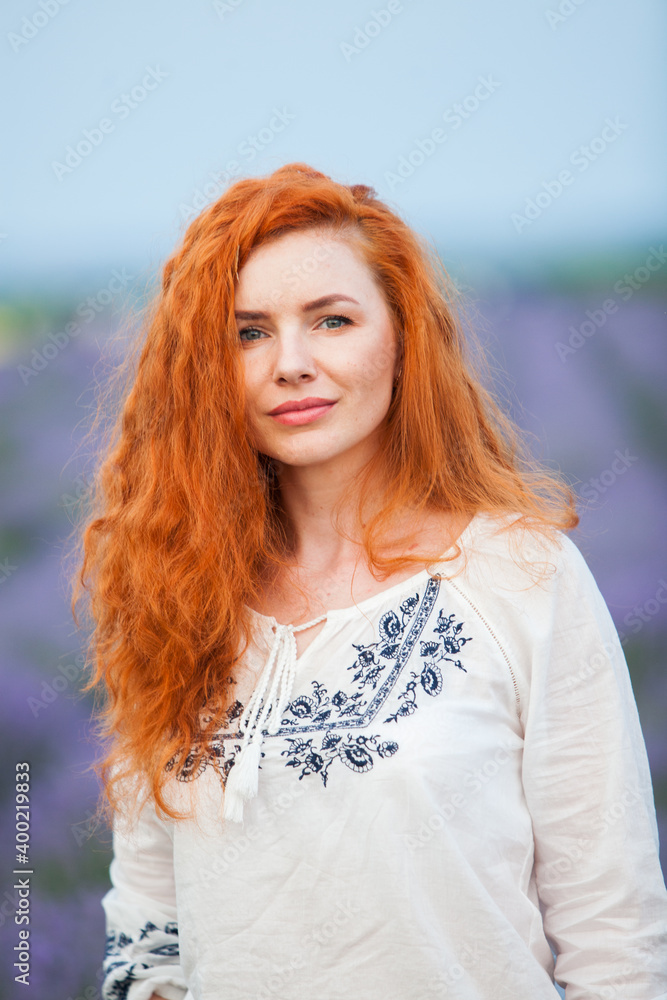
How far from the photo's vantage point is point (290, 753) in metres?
1.18

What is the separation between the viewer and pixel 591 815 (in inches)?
44.7

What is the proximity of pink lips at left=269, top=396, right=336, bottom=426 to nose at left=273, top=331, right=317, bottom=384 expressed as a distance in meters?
0.03

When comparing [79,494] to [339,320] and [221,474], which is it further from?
[339,320]

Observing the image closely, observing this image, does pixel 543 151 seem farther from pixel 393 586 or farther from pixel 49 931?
pixel 49 931

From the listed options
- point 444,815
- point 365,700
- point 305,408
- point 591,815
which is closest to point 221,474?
point 305,408

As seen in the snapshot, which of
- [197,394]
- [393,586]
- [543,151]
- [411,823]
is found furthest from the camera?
[543,151]

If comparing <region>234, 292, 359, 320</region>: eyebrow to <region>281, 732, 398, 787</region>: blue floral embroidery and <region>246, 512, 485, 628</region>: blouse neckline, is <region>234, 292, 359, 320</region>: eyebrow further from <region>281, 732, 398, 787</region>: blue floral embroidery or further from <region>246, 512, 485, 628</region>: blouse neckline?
<region>281, 732, 398, 787</region>: blue floral embroidery

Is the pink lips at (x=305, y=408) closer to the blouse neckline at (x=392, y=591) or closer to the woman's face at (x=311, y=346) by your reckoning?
the woman's face at (x=311, y=346)

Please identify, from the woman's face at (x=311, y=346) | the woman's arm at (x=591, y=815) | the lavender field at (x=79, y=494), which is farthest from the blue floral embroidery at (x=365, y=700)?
the lavender field at (x=79, y=494)

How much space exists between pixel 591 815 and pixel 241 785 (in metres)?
0.46

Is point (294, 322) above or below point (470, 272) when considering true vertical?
below

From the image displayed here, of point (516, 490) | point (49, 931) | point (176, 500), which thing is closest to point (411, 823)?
point (516, 490)

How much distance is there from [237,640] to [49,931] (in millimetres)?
1114

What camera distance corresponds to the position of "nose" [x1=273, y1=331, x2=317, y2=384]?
125 centimetres
